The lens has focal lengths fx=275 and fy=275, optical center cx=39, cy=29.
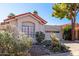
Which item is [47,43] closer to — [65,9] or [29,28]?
[29,28]

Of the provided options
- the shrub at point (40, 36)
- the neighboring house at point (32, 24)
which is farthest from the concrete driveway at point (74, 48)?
the shrub at point (40, 36)

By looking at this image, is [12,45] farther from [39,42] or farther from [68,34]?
[68,34]

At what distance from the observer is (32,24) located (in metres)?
12.8

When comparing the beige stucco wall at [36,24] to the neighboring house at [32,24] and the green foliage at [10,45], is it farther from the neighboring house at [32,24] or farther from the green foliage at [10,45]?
the green foliage at [10,45]

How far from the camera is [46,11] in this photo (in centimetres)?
1082

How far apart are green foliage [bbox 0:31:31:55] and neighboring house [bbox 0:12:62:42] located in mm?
2205

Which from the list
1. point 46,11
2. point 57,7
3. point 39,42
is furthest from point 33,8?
point 57,7

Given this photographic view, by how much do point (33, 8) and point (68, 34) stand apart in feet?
11.3

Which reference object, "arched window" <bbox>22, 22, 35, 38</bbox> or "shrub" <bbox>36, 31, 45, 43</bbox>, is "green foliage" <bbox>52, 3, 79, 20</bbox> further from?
"arched window" <bbox>22, 22, 35, 38</bbox>

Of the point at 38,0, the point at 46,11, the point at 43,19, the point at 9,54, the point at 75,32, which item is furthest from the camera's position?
the point at 75,32

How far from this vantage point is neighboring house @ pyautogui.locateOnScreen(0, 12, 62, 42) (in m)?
12.1

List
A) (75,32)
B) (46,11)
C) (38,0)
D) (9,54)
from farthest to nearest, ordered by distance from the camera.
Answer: (75,32)
(46,11)
(9,54)
(38,0)

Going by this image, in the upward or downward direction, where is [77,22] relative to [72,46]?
upward

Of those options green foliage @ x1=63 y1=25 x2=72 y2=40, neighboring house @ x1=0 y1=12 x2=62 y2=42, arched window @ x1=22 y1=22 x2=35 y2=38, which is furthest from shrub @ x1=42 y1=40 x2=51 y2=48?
green foliage @ x1=63 y1=25 x2=72 y2=40
